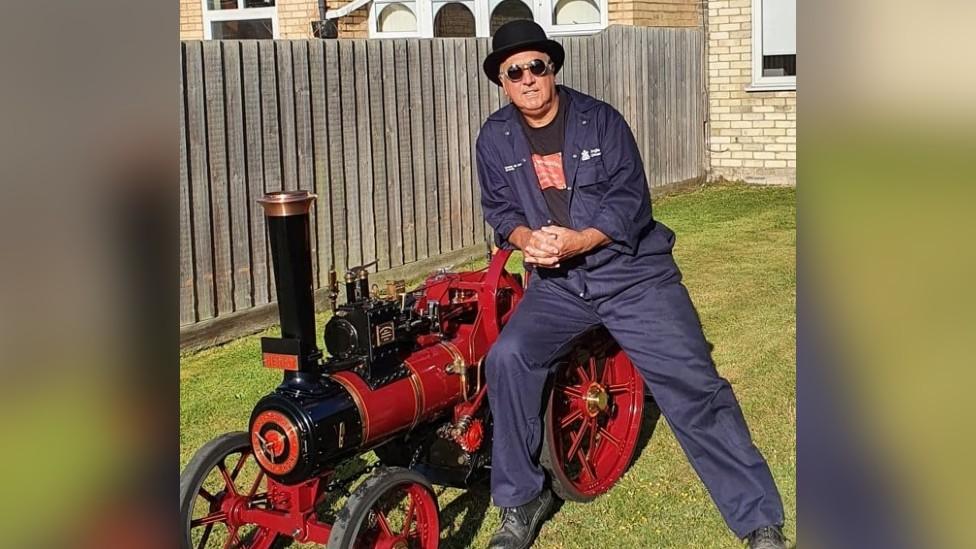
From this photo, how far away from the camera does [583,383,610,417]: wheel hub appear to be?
479 centimetres

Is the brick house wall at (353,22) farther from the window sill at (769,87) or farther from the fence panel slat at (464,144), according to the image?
the window sill at (769,87)

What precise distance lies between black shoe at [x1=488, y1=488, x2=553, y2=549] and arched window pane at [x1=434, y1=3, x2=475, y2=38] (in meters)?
10.7

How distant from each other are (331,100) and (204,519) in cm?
503

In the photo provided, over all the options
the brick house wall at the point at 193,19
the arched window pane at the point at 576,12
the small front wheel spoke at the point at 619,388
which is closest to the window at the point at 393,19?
the arched window pane at the point at 576,12

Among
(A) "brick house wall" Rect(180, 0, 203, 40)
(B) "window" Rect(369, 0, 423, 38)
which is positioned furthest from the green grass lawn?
(A) "brick house wall" Rect(180, 0, 203, 40)

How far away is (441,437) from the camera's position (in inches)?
166

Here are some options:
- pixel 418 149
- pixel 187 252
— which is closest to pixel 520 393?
pixel 187 252

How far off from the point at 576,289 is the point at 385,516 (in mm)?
1254

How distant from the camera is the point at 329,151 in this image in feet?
27.2

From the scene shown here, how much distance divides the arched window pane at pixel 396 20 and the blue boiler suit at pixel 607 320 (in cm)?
1027

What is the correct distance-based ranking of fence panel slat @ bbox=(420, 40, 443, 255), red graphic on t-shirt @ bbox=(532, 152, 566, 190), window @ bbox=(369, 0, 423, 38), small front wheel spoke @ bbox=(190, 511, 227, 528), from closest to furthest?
small front wheel spoke @ bbox=(190, 511, 227, 528)
red graphic on t-shirt @ bbox=(532, 152, 566, 190)
fence panel slat @ bbox=(420, 40, 443, 255)
window @ bbox=(369, 0, 423, 38)

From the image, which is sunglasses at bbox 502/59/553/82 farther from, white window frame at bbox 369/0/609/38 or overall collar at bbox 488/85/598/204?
white window frame at bbox 369/0/609/38
